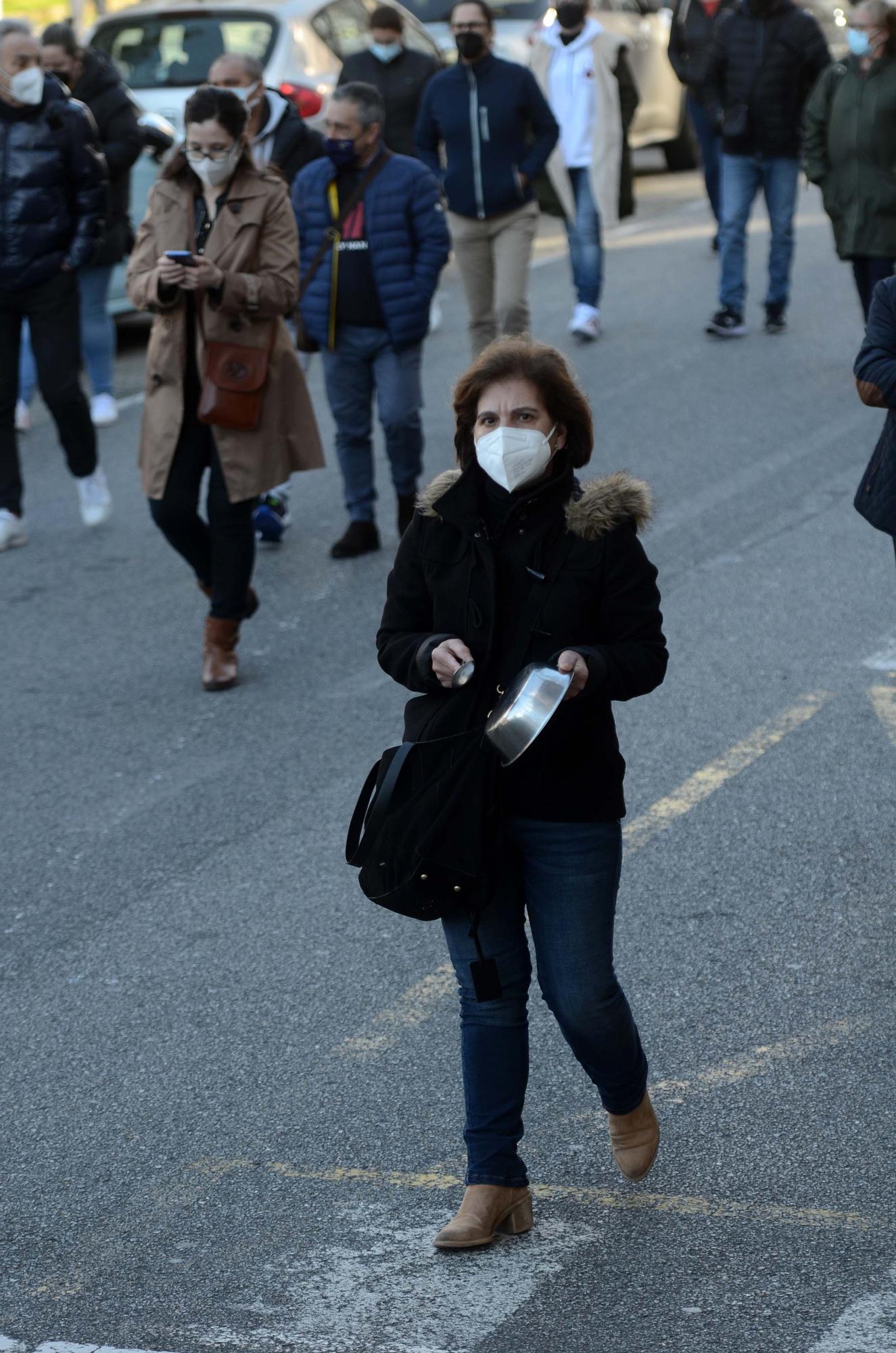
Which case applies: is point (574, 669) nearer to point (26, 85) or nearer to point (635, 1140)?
point (635, 1140)

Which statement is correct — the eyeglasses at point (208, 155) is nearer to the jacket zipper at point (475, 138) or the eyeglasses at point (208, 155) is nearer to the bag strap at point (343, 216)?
the bag strap at point (343, 216)

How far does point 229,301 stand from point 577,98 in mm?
6646

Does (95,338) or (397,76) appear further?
(397,76)

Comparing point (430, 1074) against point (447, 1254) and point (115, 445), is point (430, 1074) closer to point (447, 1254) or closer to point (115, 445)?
point (447, 1254)

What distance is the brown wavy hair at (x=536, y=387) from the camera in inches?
146

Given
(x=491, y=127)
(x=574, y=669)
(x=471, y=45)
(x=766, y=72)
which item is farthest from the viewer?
(x=766, y=72)

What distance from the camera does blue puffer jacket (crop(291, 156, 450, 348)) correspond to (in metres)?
8.34

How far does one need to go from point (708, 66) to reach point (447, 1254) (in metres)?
9.90

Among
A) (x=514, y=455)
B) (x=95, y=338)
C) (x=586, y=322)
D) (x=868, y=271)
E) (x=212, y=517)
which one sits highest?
(x=514, y=455)

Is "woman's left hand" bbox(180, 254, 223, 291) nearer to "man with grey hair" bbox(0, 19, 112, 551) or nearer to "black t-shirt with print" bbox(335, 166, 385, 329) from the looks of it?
"black t-shirt with print" bbox(335, 166, 385, 329)

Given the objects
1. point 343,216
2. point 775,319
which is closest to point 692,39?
point 775,319

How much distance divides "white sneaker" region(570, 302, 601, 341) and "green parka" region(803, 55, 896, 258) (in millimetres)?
2913

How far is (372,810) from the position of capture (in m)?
3.66

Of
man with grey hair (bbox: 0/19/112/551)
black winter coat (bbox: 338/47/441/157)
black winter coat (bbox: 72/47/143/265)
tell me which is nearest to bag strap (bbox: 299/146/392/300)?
man with grey hair (bbox: 0/19/112/551)
